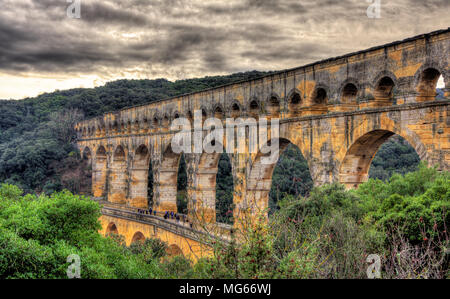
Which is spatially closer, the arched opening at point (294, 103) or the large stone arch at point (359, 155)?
the large stone arch at point (359, 155)

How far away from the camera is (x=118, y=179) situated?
3231 centimetres

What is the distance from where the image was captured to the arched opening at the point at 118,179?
31891 millimetres

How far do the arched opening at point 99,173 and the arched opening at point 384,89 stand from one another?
2916 centimetres

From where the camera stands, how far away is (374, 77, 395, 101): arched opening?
11.7m

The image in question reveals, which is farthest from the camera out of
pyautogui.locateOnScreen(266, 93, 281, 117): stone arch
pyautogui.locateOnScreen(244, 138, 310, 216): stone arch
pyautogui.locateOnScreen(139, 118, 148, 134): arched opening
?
pyautogui.locateOnScreen(139, 118, 148, 134): arched opening

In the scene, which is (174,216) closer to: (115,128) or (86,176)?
(115,128)

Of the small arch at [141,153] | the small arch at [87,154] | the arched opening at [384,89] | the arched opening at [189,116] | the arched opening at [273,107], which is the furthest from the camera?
the small arch at [87,154]

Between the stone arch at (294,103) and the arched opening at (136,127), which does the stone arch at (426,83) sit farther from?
the arched opening at (136,127)

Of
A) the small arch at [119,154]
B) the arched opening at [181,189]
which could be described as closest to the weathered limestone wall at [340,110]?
the arched opening at [181,189]

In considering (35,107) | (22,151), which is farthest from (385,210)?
(35,107)

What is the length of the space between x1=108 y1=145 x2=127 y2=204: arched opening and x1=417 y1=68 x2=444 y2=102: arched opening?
24648mm

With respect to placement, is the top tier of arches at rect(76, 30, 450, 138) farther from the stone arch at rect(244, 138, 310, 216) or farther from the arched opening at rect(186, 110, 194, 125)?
the stone arch at rect(244, 138, 310, 216)

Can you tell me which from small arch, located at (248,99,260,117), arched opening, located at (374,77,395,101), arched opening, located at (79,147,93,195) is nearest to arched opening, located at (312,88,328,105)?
arched opening, located at (374,77,395,101)
